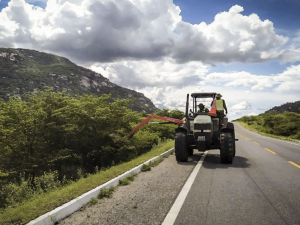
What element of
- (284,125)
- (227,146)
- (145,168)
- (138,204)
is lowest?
(138,204)

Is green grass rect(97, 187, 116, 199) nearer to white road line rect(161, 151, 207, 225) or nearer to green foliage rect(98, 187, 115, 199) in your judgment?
green foliage rect(98, 187, 115, 199)

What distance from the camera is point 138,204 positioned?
755 centimetres

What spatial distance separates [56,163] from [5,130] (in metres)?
5.62

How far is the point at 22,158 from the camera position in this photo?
25938 mm

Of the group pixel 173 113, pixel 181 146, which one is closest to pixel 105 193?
pixel 181 146

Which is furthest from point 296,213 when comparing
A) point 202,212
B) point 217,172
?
point 217,172

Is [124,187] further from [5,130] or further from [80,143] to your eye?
[80,143]

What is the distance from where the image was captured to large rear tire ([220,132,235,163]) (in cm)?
1396

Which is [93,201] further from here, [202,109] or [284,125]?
[284,125]

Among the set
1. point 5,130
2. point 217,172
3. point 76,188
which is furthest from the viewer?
point 5,130

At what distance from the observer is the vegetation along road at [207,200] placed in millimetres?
6402

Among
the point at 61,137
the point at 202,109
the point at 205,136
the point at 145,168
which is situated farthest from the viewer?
the point at 61,137

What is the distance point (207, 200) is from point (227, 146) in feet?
21.3

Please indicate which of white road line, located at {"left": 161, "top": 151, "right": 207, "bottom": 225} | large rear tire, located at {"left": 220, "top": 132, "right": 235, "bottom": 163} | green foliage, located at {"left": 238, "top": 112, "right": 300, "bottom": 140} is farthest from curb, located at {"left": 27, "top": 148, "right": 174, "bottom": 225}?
green foliage, located at {"left": 238, "top": 112, "right": 300, "bottom": 140}
